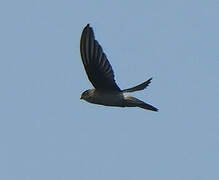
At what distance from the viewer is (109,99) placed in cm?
1627

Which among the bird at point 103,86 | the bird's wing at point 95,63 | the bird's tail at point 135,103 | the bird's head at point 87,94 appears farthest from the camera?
the bird's head at point 87,94

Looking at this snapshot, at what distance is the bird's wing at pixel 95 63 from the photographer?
15.6 metres

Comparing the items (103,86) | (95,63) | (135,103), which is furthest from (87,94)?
(135,103)

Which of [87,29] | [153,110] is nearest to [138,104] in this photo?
[153,110]

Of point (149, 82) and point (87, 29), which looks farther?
point (149, 82)

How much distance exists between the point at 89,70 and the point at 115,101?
52cm

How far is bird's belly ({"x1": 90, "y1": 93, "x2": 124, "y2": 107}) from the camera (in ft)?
53.3

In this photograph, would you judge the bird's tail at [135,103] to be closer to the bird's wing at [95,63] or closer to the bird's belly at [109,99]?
the bird's belly at [109,99]

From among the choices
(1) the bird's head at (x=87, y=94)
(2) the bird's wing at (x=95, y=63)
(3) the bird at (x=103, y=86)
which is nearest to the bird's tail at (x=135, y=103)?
(3) the bird at (x=103, y=86)

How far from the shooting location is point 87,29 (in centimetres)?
1548

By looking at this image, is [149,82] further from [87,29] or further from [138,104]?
[87,29]

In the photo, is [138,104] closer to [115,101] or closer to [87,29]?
[115,101]

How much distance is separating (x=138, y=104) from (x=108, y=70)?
580 millimetres

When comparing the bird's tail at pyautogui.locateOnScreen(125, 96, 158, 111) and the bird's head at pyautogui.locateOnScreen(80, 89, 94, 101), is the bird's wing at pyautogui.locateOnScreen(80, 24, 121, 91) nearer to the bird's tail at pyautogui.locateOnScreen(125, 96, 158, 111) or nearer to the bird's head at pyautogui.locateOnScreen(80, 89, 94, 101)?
the bird's head at pyautogui.locateOnScreen(80, 89, 94, 101)
